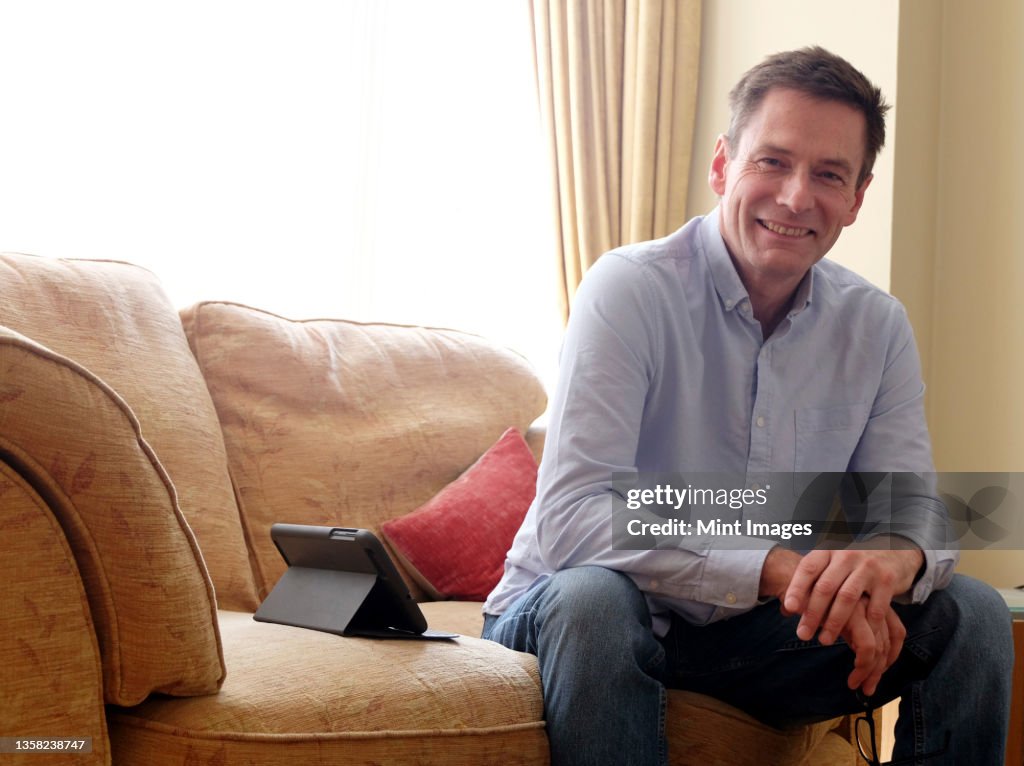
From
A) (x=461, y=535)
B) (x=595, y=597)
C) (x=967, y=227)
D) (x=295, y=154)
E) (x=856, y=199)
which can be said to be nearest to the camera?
(x=595, y=597)

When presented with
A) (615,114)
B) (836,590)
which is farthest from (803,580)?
(615,114)

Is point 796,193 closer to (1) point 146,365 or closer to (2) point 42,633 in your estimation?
(1) point 146,365

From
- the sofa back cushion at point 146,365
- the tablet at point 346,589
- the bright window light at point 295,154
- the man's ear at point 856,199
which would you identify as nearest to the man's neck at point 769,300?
the man's ear at point 856,199

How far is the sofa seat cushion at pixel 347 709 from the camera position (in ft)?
3.99

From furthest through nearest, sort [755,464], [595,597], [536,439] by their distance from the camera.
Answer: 1. [536,439]
2. [755,464]
3. [595,597]

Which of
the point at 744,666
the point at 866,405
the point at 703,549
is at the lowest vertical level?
the point at 744,666

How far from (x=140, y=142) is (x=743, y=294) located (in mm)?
2008

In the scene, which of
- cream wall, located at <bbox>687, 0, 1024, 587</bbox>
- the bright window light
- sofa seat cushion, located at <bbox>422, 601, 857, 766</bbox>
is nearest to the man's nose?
sofa seat cushion, located at <bbox>422, 601, 857, 766</bbox>

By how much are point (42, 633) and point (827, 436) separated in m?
1.14

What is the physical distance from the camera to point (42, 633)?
3.71ft

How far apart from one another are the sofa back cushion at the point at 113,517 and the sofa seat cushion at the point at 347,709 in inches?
2.1

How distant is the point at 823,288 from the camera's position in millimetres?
1818

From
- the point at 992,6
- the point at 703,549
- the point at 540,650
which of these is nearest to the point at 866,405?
the point at 703,549

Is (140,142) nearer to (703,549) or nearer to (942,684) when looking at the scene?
(703,549)
